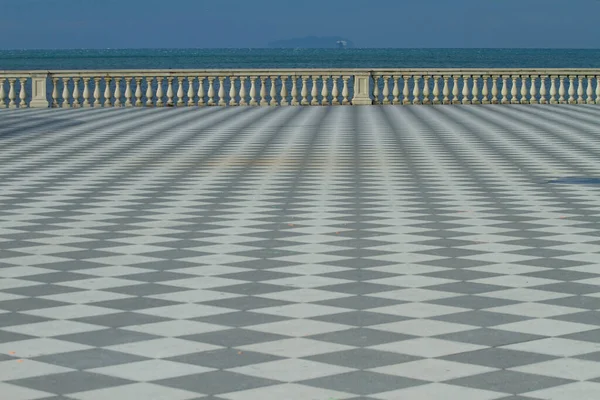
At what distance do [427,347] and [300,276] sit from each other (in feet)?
7.68

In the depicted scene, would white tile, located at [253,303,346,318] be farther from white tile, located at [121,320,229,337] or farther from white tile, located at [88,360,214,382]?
white tile, located at [88,360,214,382]

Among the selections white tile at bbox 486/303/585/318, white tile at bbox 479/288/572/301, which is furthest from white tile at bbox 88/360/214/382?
white tile at bbox 479/288/572/301

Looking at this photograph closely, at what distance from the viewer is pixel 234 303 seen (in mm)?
8430

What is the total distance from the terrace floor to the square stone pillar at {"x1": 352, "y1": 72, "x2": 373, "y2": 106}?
1548cm

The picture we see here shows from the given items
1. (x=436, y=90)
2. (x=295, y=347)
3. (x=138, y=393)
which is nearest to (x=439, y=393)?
(x=295, y=347)

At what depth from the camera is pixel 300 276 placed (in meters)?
9.40

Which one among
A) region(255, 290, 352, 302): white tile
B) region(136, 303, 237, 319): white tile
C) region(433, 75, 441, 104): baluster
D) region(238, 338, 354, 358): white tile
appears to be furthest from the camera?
region(433, 75, 441, 104): baluster

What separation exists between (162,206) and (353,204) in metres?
1.99

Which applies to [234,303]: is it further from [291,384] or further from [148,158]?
[148,158]

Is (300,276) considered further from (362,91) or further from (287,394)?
(362,91)

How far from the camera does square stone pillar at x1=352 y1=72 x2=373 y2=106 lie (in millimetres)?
35344

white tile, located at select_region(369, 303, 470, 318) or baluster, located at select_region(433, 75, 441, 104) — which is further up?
white tile, located at select_region(369, 303, 470, 318)

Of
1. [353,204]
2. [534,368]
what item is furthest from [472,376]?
[353,204]

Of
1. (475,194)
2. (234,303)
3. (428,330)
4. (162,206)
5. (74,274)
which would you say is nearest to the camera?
(428,330)
